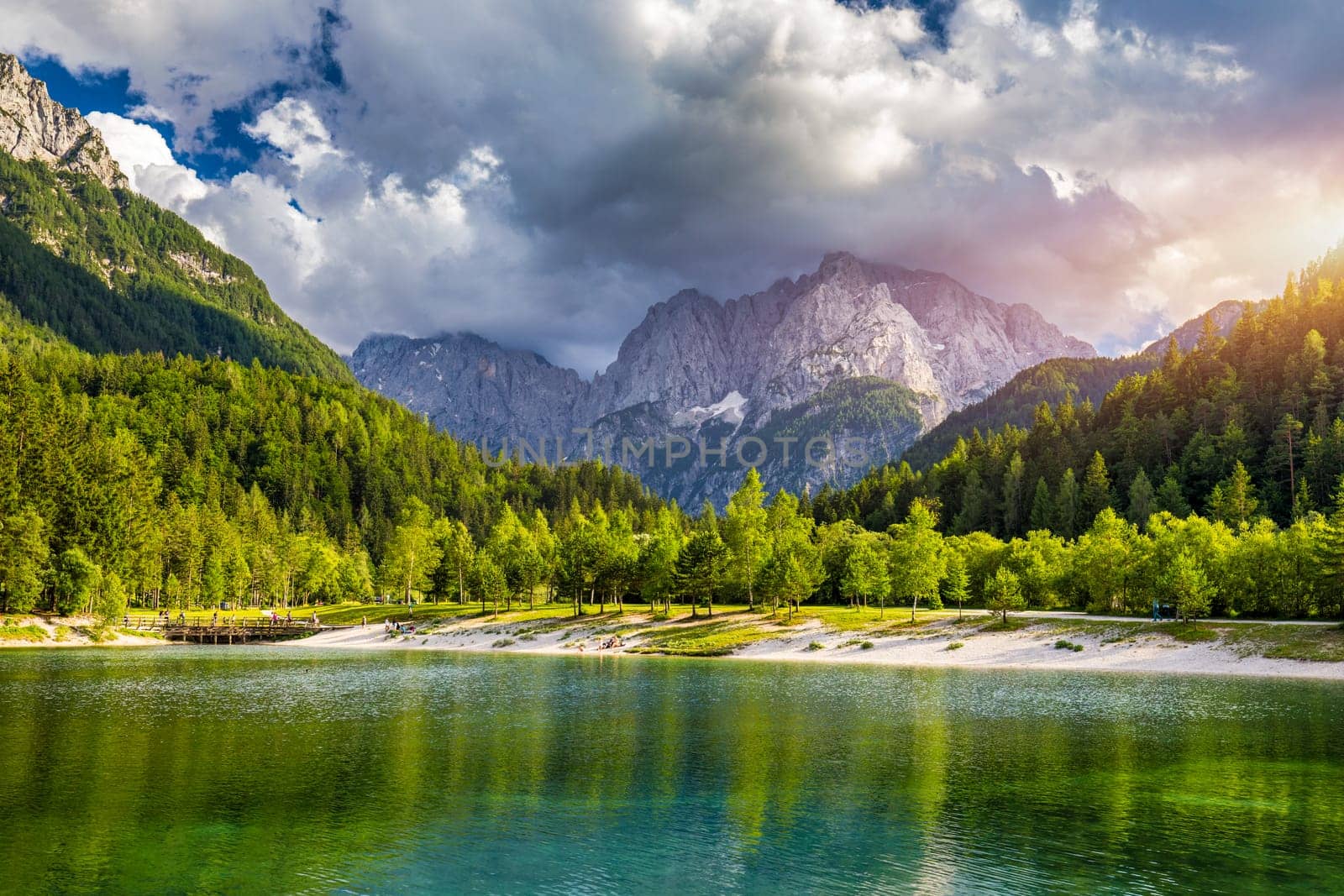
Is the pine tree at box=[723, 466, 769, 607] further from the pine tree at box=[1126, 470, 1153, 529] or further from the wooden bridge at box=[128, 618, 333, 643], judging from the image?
the wooden bridge at box=[128, 618, 333, 643]

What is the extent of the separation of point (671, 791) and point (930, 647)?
246 feet

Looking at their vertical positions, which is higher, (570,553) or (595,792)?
(570,553)

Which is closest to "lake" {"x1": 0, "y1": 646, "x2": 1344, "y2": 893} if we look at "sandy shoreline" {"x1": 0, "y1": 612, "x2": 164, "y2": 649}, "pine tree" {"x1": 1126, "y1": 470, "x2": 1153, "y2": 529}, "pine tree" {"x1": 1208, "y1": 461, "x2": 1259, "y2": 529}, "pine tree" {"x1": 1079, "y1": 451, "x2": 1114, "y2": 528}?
"sandy shoreline" {"x1": 0, "y1": 612, "x2": 164, "y2": 649}

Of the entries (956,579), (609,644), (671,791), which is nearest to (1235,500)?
(956,579)

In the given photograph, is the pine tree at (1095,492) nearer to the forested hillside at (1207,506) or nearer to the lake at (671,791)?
the forested hillside at (1207,506)

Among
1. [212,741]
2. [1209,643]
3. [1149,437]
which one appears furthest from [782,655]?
[1149,437]

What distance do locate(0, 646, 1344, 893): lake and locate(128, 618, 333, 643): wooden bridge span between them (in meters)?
72.3

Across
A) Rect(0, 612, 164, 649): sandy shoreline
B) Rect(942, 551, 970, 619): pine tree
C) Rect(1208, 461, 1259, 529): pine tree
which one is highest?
Rect(1208, 461, 1259, 529): pine tree

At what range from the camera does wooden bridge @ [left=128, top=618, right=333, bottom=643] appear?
13375 cm

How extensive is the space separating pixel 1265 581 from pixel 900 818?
9018 cm

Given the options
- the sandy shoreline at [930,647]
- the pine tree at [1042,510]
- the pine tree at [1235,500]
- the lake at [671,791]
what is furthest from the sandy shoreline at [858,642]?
the pine tree at [1042,510]

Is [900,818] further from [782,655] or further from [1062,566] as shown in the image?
[1062,566]

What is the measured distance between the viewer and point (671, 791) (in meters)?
34.5

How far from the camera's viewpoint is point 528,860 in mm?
25578
